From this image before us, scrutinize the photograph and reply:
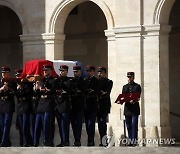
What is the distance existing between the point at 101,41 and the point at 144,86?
4.87 meters

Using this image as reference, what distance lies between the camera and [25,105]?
55.6ft

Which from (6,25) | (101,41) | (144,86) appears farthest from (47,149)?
(6,25)

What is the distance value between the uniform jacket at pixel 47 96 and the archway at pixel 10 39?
9.68 meters

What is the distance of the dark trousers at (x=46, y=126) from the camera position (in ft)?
53.5

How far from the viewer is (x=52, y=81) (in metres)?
16.1

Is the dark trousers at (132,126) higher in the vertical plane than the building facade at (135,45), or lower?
lower

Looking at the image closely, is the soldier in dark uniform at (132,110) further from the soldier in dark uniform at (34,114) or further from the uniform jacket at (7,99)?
the uniform jacket at (7,99)

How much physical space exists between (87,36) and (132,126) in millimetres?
7833

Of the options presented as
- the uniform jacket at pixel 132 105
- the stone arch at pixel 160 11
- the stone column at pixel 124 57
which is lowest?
the uniform jacket at pixel 132 105

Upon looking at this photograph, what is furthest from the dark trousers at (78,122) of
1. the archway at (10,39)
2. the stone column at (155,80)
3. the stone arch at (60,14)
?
the archway at (10,39)

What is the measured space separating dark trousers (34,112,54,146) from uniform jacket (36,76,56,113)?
0.40ft

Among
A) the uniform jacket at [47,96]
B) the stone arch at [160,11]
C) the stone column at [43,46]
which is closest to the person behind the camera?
the uniform jacket at [47,96]

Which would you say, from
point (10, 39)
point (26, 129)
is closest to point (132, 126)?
point (26, 129)

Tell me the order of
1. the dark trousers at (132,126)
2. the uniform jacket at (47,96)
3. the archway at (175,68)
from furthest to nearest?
the archway at (175,68)
the dark trousers at (132,126)
the uniform jacket at (47,96)
